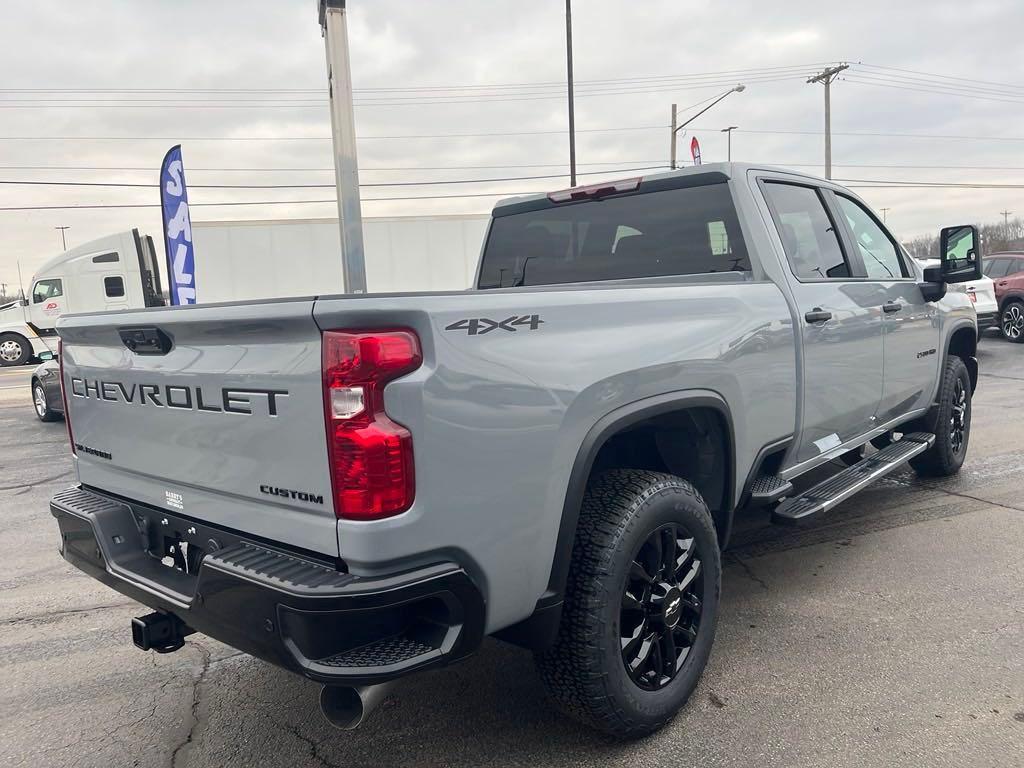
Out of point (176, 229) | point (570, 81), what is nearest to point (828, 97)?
point (570, 81)

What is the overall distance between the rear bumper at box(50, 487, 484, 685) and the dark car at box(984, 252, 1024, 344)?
1576cm

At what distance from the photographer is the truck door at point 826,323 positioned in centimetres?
347

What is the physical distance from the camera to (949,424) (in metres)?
5.26

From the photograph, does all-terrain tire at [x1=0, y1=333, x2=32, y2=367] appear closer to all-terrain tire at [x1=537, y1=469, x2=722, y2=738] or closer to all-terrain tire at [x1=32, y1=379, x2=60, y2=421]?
all-terrain tire at [x1=32, y1=379, x2=60, y2=421]

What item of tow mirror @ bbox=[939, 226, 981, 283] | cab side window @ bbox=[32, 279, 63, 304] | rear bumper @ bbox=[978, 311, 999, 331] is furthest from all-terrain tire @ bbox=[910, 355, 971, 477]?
cab side window @ bbox=[32, 279, 63, 304]

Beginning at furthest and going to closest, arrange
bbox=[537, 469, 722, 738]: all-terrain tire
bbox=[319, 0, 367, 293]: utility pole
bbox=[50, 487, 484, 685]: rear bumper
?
1. bbox=[319, 0, 367, 293]: utility pole
2. bbox=[537, 469, 722, 738]: all-terrain tire
3. bbox=[50, 487, 484, 685]: rear bumper

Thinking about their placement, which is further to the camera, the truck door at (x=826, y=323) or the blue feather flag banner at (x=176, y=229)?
the blue feather flag banner at (x=176, y=229)

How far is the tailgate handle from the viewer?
7.70 ft

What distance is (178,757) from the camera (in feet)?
8.54

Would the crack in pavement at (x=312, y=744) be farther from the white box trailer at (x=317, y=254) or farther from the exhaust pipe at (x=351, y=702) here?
the white box trailer at (x=317, y=254)

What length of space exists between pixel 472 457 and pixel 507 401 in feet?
0.60

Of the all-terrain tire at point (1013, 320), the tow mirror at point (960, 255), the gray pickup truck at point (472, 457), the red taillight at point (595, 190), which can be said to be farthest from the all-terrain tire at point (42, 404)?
the all-terrain tire at point (1013, 320)

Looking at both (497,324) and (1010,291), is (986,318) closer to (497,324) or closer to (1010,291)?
(1010,291)

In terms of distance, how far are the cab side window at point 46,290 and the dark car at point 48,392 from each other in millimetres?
10502
